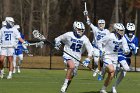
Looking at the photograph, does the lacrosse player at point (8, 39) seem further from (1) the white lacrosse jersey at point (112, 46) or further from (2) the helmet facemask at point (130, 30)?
(1) the white lacrosse jersey at point (112, 46)

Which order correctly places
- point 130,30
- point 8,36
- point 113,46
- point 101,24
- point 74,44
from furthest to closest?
point 101,24 < point 8,36 < point 130,30 < point 113,46 < point 74,44

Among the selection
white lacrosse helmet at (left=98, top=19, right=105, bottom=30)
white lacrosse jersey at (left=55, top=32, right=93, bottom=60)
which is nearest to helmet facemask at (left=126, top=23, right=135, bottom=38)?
white lacrosse jersey at (left=55, top=32, right=93, bottom=60)

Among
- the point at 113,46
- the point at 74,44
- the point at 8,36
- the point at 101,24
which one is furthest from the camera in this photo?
the point at 101,24

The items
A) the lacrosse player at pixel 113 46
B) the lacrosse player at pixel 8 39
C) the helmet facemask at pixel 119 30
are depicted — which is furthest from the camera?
the lacrosse player at pixel 8 39

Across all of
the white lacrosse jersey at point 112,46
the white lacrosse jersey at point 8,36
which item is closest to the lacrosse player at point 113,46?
the white lacrosse jersey at point 112,46

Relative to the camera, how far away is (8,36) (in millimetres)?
22266

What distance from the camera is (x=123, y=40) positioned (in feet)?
57.2

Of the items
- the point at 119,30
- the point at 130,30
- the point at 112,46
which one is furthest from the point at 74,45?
the point at 130,30

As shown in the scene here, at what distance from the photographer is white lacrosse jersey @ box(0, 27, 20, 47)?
72.8 ft

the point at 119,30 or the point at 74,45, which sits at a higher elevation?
the point at 119,30

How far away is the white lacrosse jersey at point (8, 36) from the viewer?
22203mm

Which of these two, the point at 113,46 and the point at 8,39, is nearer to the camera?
the point at 113,46

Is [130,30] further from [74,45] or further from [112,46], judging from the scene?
[74,45]

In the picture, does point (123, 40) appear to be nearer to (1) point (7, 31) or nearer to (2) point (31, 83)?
(2) point (31, 83)
